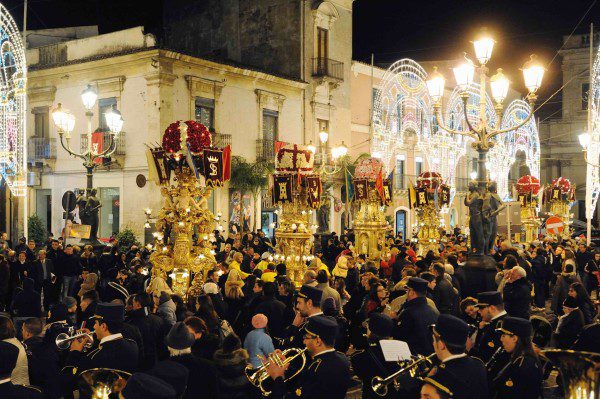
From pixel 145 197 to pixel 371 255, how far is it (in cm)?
1015

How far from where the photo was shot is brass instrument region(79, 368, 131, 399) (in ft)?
15.9

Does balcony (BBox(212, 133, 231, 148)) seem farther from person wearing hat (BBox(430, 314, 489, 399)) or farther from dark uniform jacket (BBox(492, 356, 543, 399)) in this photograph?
person wearing hat (BBox(430, 314, 489, 399))

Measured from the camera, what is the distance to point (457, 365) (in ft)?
16.4

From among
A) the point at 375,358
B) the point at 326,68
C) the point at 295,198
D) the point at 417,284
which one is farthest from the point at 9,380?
the point at 326,68

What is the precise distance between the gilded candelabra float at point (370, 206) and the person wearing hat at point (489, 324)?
14.9 metres

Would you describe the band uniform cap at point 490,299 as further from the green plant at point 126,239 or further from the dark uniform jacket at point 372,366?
the green plant at point 126,239

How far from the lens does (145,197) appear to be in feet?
89.7

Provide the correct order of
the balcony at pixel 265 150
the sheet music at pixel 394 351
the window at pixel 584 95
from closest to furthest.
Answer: the sheet music at pixel 394 351
the balcony at pixel 265 150
the window at pixel 584 95

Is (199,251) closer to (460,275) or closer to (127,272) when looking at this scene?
(127,272)

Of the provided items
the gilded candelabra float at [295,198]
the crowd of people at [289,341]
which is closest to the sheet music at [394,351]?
the crowd of people at [289,341]

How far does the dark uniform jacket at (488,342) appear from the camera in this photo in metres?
6.96

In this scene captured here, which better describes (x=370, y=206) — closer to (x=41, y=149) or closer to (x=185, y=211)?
(x=185, y=211)

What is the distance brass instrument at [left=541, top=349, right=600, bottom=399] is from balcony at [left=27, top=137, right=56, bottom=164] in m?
28.8

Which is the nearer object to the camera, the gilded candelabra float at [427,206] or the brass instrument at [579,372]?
the brass instrument at [579,372]
